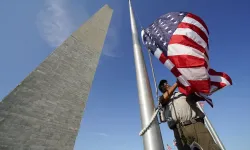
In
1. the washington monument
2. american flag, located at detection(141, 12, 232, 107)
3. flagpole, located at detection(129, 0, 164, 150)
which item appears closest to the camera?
flagpole, located at detection(129, 0, 164, 150)

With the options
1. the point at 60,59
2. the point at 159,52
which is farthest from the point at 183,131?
the point at 60,59

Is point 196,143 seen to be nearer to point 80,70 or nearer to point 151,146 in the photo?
point 151,146

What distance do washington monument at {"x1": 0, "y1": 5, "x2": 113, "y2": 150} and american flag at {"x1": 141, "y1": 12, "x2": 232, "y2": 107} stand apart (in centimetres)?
484

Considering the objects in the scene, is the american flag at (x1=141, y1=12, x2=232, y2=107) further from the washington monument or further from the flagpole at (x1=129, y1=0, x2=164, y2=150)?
the washington monument

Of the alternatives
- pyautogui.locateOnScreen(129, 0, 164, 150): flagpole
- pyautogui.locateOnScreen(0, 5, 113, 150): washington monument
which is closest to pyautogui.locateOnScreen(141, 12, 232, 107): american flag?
pyautogui.locateOnScreen(129, 0, 164, 150): flagpole

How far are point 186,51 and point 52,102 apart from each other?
224 inches

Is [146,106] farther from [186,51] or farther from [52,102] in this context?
[52,102]

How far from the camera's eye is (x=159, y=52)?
215 cm

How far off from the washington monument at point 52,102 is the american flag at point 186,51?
15.9 feet

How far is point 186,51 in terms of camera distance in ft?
6.30

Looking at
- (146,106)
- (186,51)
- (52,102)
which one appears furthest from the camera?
(52,102)

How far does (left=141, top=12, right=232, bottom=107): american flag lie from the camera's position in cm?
181

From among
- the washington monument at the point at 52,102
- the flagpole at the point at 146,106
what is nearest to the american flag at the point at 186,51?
the flagpole at the point at 146,106

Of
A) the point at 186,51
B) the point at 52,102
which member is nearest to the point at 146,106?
the point at 186,51
